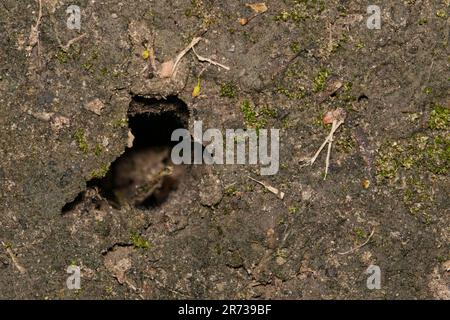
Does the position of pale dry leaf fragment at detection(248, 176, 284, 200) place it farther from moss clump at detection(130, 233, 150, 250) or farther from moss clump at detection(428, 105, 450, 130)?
moss clump at detection(428, 105, 450, 130)

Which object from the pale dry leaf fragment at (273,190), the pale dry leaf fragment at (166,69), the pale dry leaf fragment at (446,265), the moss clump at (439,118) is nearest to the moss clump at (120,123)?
the pale dry leaf fragment at (166,69)

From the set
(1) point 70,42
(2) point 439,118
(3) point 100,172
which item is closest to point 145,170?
(3) point 100,172

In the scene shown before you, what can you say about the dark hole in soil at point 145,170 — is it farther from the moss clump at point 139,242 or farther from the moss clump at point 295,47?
the moss clump at point 295,47

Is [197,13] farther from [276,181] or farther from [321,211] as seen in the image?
[321,211]

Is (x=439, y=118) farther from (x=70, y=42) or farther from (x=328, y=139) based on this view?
(x=70, y=42)

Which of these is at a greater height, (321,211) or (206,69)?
(206,69)

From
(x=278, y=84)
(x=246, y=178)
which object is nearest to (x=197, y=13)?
(x=278, y=84)

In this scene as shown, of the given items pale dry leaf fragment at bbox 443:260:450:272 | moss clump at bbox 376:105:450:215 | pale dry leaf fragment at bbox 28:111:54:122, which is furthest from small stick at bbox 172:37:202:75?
pale dry leaf fragment at bbox 443:260:450:272
